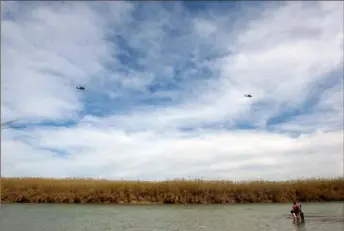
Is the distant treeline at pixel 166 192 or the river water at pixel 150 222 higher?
the distant treeline at pixel 166 192

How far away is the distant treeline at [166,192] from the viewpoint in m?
46.9

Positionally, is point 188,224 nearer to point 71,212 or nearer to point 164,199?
point 71,212

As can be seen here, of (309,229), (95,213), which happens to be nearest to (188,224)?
(309,229)

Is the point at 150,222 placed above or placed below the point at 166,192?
below

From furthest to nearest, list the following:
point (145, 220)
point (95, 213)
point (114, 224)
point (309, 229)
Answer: point (95, 213)
point (145, 220)
point (114, 224)
point (309, 229)

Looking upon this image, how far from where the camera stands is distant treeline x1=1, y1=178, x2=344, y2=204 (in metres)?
46.9

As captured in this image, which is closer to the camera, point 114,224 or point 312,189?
point 114,224

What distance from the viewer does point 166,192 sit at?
48781 mm

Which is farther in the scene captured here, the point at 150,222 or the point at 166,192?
the point at 166,192

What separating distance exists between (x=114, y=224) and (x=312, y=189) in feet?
105

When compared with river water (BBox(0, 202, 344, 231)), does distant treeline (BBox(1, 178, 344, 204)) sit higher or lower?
higher

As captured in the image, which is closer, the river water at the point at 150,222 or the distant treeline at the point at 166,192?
the river water at the point at 150,222

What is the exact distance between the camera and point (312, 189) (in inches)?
2031

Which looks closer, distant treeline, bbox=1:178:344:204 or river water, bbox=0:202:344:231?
river water, bbox=0:202:344:231
